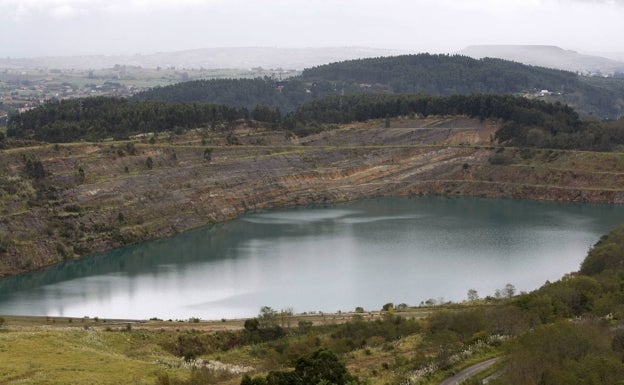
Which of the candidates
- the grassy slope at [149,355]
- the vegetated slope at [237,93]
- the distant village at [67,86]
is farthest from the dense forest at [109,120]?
the vegetated slope at [237,93]

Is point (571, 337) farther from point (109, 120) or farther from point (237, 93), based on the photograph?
point (237, 93)

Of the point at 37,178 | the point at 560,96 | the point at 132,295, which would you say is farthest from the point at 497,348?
the point at 560,96

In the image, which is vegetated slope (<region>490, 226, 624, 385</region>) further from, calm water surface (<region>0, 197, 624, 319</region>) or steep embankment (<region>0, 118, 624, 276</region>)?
steep embankment (<region>0, 118, 624, 276</region>)

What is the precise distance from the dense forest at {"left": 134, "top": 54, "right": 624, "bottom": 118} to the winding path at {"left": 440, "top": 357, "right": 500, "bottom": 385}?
94848 mm

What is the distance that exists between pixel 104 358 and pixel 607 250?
23241 millimetres

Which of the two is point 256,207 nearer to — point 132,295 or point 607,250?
point 132,295

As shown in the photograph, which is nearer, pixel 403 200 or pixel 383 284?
pixel 383 284

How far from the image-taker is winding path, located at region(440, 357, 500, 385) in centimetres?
2011

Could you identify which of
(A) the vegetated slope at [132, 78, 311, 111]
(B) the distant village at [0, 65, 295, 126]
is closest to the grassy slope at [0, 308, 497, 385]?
(B) the distant village at [0, 65, 295, 126]

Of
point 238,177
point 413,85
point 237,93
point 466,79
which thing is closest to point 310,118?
point 238,177

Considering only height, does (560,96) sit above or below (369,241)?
above

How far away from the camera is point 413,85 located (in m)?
124

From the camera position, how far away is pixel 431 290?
39000 millimetres

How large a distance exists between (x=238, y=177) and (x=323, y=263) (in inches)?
856
